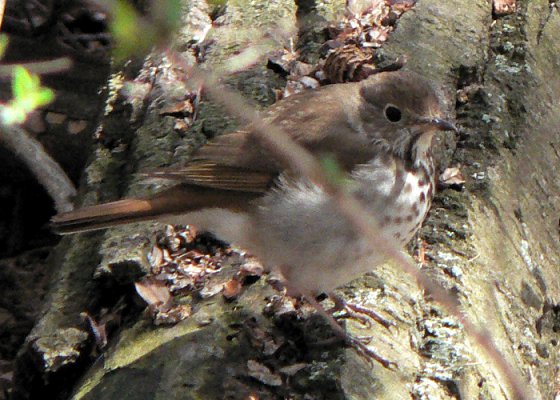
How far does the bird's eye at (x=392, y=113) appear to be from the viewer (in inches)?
138

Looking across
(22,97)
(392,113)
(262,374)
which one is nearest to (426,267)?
(392,113)

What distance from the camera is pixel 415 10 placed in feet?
13.8

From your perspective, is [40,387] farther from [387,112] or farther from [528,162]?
[528,162]

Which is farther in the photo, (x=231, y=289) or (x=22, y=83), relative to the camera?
(x=231, y=289)

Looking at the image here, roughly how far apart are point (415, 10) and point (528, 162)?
2.97ft

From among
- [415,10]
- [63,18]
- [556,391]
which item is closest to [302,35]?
[415,10]

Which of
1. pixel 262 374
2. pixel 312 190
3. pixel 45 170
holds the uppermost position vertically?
pixel 312 190

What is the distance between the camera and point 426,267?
3.23m

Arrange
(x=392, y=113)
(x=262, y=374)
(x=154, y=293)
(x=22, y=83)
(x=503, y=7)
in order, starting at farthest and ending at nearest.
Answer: (x=503, y=7), (x=392, y=113), (x=154, y=293), (x=262, y=374), (x=22, y=83)

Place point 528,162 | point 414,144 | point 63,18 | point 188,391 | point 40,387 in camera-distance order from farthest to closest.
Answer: point 63,18, point 528,162, point 414,144, point 40,387, point 188,391

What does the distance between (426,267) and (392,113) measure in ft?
2.01

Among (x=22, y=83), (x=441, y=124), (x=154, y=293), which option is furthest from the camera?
(x=441, y=124)

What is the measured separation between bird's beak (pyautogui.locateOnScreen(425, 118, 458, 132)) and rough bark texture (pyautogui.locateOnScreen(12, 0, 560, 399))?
265 millimetres

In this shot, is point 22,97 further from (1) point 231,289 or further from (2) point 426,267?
(2) point 426,267
